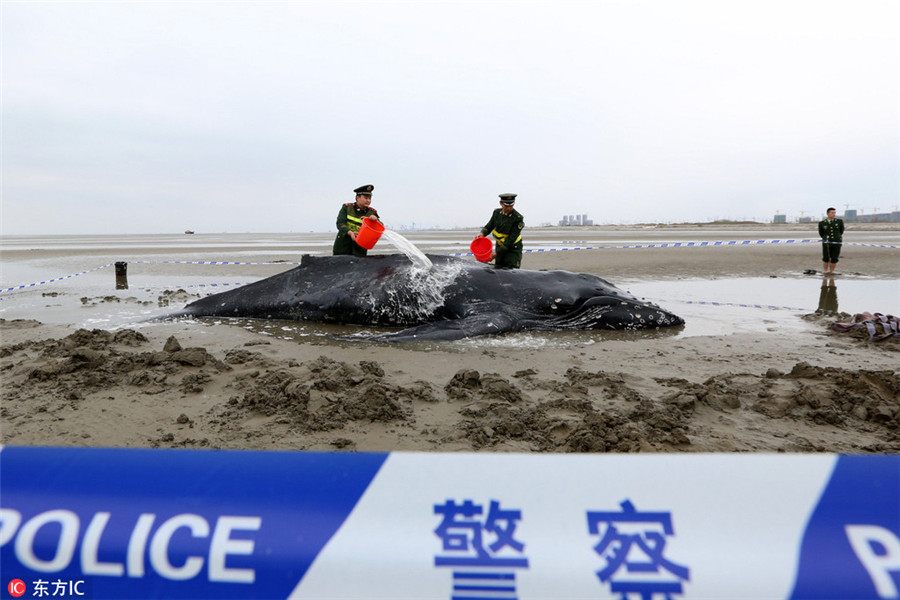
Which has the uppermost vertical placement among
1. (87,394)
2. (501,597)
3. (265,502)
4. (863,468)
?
(863,468)

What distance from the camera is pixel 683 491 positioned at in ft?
4.66

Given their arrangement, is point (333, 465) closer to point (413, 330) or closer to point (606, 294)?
point (413, 330)

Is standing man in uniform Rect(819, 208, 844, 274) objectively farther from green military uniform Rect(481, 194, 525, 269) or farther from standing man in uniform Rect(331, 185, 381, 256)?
standing man in uniform Rect(331, 185, 381, 256)

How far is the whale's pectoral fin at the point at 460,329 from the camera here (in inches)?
253

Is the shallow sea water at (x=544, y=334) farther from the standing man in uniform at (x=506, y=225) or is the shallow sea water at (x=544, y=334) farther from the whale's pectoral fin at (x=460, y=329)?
the standing man in uniform at (x=506, y=225)

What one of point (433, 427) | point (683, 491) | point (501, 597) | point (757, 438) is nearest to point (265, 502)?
point (501, 597)

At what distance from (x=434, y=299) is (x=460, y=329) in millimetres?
1161

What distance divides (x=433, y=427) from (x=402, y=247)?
5.04 meters

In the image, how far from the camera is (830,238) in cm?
1513

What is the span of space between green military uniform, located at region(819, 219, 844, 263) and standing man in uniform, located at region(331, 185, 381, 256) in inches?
507

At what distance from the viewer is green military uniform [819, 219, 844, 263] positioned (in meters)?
14.8

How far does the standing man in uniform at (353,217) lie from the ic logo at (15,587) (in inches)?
352

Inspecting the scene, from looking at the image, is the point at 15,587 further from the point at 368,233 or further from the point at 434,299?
the point at 368,233

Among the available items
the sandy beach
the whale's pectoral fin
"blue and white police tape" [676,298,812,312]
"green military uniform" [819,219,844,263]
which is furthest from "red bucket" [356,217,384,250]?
"green military uniform" [819,219,844,263]
